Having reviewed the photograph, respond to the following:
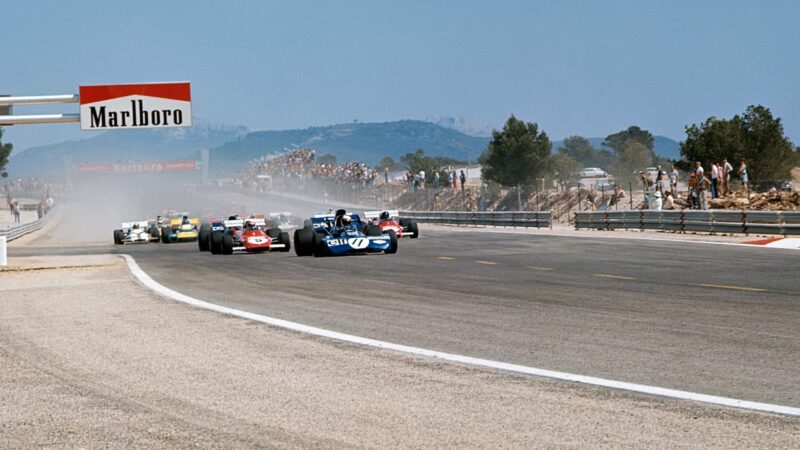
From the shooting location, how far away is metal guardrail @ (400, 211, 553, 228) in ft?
144

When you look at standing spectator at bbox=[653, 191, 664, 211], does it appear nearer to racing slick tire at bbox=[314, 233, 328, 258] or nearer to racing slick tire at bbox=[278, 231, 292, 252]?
racing slick tire at bbox=[278, 231, 292, 252]

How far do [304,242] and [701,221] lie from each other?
44.1 feet

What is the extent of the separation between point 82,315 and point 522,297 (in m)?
5.17

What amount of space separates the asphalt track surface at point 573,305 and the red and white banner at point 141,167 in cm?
14915

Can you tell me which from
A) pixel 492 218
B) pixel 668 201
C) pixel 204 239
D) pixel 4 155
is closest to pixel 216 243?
pixel 204 239

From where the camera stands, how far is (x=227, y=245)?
2933 cm

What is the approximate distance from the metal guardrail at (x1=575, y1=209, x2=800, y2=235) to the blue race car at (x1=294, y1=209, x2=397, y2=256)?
10.7m

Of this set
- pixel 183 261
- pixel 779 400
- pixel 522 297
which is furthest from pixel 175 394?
pixel 183 261

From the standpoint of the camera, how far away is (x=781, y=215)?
2948 centimetres

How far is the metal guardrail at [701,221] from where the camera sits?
96.6 feet

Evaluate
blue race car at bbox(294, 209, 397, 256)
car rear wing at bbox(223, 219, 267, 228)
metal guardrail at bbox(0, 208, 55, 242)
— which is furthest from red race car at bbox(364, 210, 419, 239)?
metal guardrail at bbox(0, 208, 55, 242)

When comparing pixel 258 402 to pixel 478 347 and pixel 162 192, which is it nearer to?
pixel 478 347

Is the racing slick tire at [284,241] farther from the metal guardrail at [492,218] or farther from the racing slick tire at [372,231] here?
the metal guardrail at [492,218]

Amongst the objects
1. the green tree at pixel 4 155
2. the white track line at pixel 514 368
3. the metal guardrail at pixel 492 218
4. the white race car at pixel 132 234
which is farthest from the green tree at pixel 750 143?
the green tree at pixel 4 155
